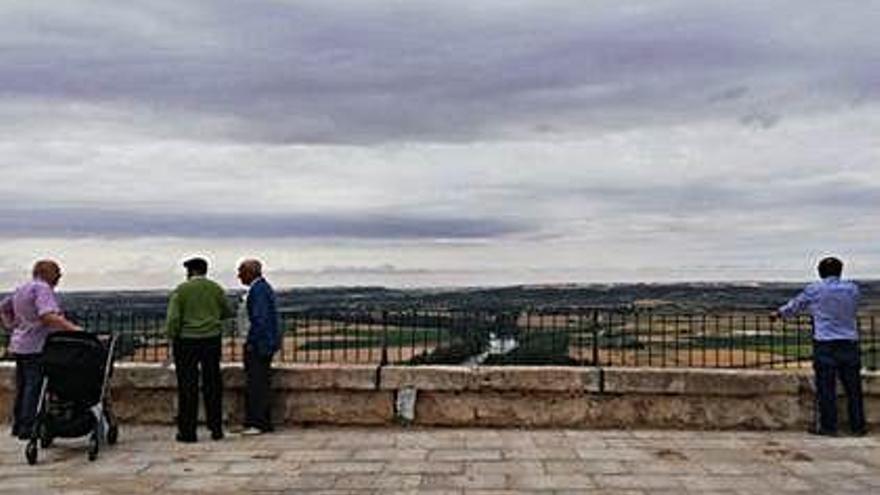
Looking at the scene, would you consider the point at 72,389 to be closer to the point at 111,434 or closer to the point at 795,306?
the point at 111,434

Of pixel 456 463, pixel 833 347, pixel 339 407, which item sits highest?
pixel 833 347

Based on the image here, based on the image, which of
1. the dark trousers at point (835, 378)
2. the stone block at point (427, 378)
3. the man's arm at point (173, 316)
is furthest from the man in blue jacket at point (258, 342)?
the dark trousers at point (835, 378)

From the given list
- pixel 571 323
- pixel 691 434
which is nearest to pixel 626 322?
pixel 571 323

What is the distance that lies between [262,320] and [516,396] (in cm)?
243

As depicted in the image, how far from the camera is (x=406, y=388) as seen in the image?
10898 millimetres

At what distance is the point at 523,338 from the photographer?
38.1 ft

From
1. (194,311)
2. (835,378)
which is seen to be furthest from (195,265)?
(835,378)

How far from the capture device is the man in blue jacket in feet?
34.2

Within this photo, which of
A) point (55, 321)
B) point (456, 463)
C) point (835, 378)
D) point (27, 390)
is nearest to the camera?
point (456, 463)

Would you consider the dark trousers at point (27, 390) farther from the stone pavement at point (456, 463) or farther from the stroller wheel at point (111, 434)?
the stroller wheel at point (111, 434)

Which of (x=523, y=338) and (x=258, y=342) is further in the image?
(x=523, y=338)

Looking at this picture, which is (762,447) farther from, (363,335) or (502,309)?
(363,335)

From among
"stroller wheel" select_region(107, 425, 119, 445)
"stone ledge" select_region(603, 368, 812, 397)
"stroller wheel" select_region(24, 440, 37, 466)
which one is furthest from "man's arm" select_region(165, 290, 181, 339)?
"stone ledge" select_region(603, 368, 812, 397)

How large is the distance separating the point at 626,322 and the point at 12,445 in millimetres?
5680
